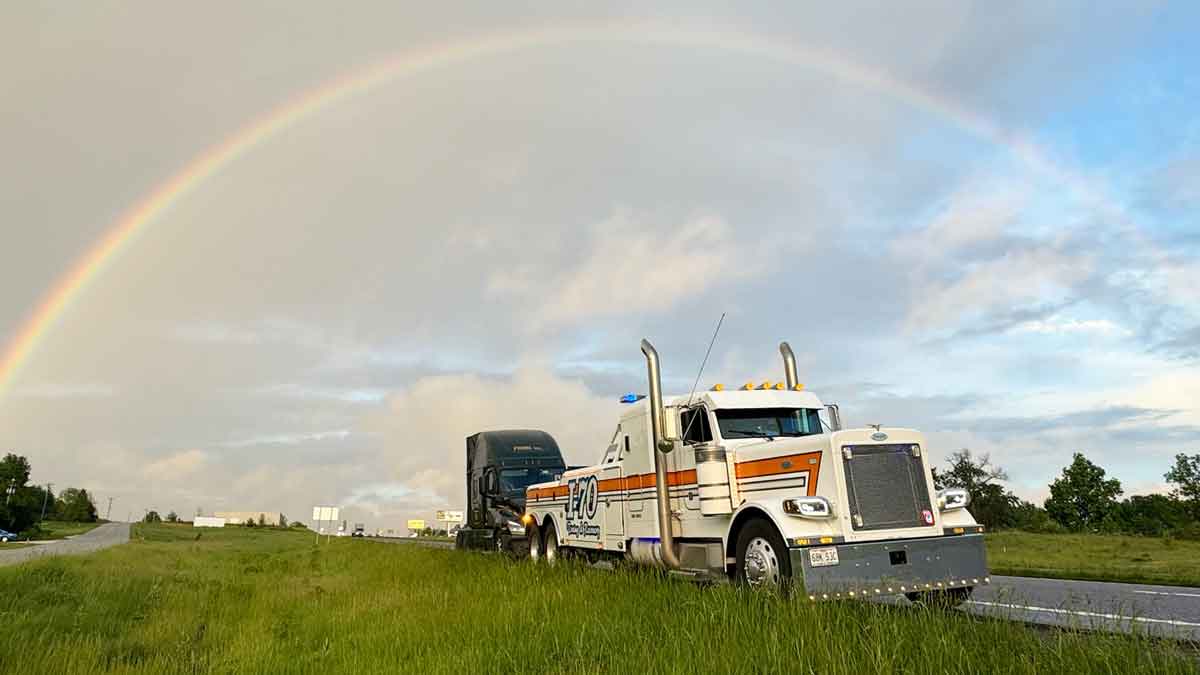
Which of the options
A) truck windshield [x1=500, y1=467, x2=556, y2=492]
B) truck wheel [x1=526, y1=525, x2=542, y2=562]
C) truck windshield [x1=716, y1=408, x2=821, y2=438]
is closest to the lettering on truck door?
truck wheel [x1=526, y1=525, x2=542, y2=562]

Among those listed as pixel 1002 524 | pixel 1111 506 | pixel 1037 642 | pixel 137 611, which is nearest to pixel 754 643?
pixel 1037 642

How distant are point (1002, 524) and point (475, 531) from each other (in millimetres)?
55428

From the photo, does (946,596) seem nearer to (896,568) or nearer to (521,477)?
(896,568)

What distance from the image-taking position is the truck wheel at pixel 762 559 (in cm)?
873

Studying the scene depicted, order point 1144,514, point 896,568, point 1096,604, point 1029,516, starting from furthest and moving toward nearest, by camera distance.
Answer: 1. point 1144,514
2. point 1029,516
3. point 1096,604
4. point 896,568

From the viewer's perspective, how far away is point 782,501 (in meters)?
9.19

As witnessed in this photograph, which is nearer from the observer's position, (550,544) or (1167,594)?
(1167,594)

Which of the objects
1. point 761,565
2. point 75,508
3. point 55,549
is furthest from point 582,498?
point 75,508

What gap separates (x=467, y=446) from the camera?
28.2 meters

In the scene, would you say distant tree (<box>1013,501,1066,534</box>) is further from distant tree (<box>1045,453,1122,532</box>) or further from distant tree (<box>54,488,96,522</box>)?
distant tree (<box>54,488,96,522</box>)

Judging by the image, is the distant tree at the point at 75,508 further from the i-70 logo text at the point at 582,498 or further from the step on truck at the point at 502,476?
the i-70 logo text at the point at 582,498

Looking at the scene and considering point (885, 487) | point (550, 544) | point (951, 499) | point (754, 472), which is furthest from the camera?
point (550, 544)

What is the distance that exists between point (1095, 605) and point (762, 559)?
5.56 metres

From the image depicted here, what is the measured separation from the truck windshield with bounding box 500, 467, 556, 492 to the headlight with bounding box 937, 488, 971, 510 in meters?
16.8
